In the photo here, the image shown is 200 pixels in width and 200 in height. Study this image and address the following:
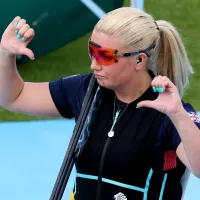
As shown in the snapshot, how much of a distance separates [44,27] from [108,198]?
3.49 metres

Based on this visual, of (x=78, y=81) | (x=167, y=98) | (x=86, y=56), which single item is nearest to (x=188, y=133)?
(x=167, y=98)

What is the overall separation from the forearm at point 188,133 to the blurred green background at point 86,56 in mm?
3017

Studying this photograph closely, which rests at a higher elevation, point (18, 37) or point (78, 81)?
point (18, 37)

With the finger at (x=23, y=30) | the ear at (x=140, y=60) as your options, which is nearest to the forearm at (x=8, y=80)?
the finger at (x=23, y=30)

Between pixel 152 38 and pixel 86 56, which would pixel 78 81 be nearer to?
pixel 152 38

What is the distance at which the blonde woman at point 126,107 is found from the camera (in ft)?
6.37

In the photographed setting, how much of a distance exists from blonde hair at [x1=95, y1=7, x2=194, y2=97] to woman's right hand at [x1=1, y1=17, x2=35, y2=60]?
27 centimetres

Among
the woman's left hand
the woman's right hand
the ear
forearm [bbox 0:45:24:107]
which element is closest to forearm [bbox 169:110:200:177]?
the woman's left hand

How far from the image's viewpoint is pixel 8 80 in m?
2.16

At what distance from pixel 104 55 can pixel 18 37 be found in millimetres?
353

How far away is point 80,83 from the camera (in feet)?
7.06

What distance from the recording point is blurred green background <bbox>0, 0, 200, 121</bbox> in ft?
16.7

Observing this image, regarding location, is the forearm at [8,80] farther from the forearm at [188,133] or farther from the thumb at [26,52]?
the forearm at [188,133]

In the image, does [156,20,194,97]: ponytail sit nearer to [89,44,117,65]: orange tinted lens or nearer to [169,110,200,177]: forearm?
[89,44,117,65]: orange tinted lens
